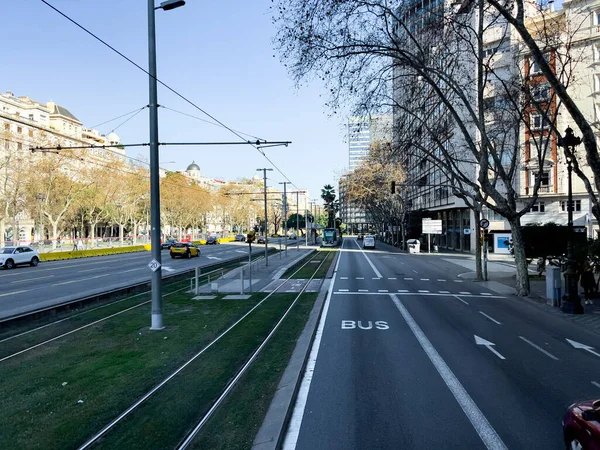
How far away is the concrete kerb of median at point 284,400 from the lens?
512 centimetres

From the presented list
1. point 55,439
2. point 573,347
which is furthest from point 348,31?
point 55,439

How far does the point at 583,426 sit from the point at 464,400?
2.52 metres

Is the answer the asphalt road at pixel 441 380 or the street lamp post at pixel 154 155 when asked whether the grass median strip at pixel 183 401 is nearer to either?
the asphalt road at pixel 441 380

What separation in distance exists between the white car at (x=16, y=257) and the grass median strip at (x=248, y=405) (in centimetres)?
3046

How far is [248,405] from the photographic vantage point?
6258 mm

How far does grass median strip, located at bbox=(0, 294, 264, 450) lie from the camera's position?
18.2 feet

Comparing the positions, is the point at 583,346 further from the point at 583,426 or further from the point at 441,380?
the point at 583,426

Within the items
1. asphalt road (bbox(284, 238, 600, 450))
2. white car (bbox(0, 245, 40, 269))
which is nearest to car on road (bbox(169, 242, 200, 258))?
white car (bbox(0, 245, 40, 269))

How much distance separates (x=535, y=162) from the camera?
4409 centimetres

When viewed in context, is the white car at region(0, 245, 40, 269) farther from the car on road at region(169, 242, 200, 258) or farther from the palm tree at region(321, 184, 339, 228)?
the palm tree at region(321, 184, 339, 228)

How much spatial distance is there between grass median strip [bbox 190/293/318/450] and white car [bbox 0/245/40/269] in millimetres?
30457

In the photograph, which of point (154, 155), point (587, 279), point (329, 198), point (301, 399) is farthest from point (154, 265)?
point (329, 198)

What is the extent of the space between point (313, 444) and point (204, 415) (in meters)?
1.58

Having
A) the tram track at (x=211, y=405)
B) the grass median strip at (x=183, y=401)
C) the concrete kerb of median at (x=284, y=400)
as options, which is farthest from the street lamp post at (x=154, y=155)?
the concrete kerb of median at (x=284, y=400)
